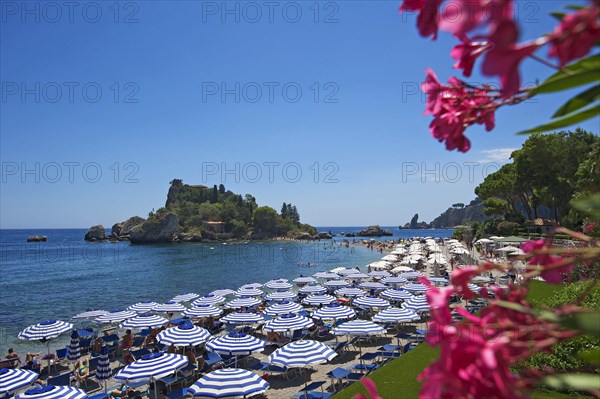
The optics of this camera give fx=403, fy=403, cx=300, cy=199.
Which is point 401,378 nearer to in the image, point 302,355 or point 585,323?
point 302,355

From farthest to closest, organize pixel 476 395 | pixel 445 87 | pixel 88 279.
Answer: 1. pixel 88 279
2. pixel 445 87
3. pixel 476 395

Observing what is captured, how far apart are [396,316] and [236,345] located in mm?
6162

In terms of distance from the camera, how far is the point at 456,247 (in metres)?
35.5

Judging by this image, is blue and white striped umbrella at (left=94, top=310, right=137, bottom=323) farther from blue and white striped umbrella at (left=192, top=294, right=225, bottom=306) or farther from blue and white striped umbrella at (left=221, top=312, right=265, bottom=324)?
blue and white striped umbrella at (left=221, top=312, right=265, bottom=324)

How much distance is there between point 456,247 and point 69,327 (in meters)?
30.0

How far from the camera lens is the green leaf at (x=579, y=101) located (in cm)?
86

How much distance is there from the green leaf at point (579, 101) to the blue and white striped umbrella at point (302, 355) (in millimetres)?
10979

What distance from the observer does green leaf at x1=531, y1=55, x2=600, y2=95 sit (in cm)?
82

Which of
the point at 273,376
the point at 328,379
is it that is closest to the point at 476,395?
the point at 328,379

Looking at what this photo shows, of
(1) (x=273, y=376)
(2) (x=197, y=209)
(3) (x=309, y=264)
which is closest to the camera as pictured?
(1) (x=273, y=376)

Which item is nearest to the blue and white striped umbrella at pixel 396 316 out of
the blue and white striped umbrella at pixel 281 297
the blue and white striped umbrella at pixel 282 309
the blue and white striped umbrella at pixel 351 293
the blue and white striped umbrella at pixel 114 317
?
the blue and white striped umbrella at pixel 282 309

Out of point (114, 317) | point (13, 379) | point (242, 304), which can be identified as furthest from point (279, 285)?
point (13, 379)

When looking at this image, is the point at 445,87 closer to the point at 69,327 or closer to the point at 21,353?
the point at 69,327

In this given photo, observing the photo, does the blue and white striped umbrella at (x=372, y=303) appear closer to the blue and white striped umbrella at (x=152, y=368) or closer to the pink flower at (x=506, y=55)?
the blue and white striped umbrella at (x=152, y=368)
